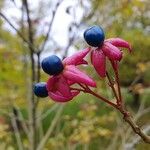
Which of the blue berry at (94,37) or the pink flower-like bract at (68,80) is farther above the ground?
the blue berry at (94,37)

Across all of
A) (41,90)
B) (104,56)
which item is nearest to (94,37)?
(104,56)

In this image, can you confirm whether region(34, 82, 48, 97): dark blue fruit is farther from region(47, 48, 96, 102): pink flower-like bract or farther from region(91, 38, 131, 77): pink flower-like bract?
region(91, 38, 131, 77): pink flower-like bract

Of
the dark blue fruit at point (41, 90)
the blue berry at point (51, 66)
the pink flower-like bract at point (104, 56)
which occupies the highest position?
the blue berry at point (51, 66)

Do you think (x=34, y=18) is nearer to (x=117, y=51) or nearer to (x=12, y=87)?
(x=12, y=87)

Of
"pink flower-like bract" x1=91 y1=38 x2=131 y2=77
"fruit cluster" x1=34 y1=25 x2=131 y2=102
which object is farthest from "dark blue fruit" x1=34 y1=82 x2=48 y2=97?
"pink flower-like bract" x1=91 y1=38 x2=131 y2=77

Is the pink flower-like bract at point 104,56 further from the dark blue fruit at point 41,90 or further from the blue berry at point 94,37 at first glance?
the dark blue fruit at point 41,90

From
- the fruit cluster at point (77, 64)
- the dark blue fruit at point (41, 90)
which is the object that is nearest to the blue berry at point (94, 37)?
the fruit cluster at point (77, 64)
